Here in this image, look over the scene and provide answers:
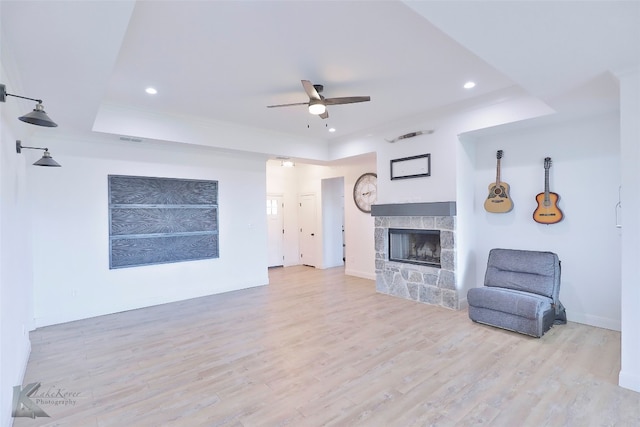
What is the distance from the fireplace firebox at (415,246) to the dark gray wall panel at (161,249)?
3.22 meters

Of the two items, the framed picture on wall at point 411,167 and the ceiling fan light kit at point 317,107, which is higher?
the ceiling fan light kit at point 317,107

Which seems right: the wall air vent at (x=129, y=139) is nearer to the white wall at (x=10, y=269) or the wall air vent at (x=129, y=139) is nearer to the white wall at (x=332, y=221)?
the white wall at (x=10, y=269)

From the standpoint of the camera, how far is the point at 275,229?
8.52 m

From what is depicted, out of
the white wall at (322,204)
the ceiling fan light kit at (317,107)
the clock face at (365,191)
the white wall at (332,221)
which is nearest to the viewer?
the ceiling fan light kit at (317,107)

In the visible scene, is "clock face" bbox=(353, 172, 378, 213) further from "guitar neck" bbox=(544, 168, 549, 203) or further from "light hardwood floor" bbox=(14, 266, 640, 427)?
"guitar neck" bbox=(544, 168, 549, 203)

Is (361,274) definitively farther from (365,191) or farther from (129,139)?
(129,139)

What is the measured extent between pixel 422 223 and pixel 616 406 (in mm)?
3003

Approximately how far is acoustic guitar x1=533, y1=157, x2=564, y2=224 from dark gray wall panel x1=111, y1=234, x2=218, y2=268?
16.7 feet

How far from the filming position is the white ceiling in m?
1.85

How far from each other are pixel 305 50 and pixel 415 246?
12.2 ft

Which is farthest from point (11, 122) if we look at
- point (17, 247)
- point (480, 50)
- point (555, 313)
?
point (555, 313)

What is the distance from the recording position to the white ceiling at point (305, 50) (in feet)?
6.08

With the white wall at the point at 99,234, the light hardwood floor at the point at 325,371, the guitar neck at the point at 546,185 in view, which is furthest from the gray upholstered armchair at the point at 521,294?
the white wall at the point at 99,234

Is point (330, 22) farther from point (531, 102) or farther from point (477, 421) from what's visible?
point (477, 421)
